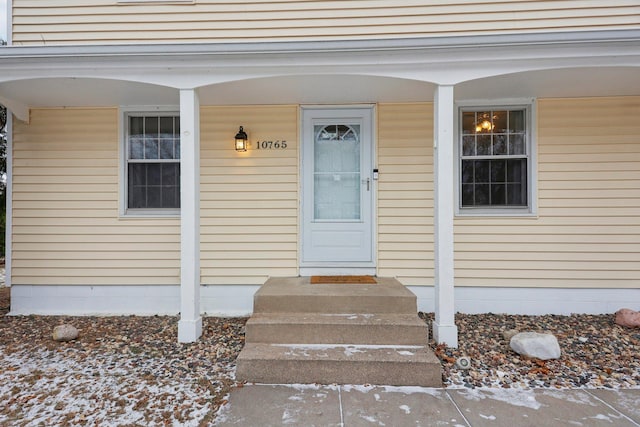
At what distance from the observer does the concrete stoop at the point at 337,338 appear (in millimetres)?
2615

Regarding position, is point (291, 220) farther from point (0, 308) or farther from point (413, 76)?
point (0, 308)

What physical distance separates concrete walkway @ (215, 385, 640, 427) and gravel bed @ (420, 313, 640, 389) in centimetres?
13

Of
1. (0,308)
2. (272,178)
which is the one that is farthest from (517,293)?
(0,308)

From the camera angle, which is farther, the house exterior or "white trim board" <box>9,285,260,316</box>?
"white trim board" <box>9,285,260,316</box>

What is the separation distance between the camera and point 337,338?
9.75 feet

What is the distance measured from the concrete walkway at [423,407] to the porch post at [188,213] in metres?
1.11

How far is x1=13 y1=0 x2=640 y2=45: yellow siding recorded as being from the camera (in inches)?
162

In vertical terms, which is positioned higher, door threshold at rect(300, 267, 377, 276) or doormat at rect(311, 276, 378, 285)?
door threshold at rect(300, 267, 377, 276)

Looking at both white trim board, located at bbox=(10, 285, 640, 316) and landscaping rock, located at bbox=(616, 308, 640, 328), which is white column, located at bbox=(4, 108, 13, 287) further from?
landscaping rock, located at bbox=(616, 308, 640, 328)

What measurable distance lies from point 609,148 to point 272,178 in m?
3.91

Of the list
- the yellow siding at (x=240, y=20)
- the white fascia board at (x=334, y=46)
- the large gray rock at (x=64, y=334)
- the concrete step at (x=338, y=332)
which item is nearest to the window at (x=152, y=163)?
the yellow siding at (x=240, y=20)

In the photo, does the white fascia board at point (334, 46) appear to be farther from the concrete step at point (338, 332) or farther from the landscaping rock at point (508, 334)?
the landscaping rock at point (508, 334)

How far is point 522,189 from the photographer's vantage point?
167 inches

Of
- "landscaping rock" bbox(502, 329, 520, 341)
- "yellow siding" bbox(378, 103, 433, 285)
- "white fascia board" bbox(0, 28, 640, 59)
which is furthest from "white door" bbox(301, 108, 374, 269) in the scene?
"landscaping rock" bbox(502, 329, 520, 341)
